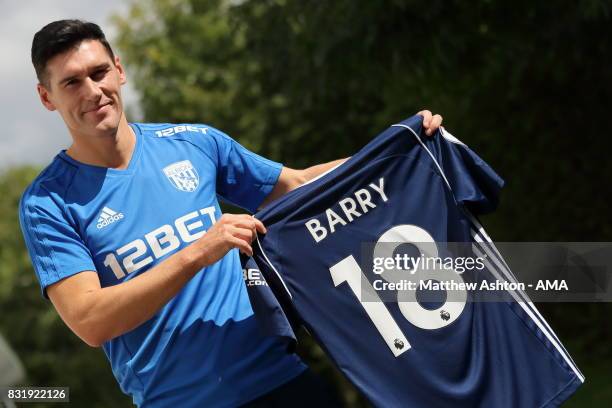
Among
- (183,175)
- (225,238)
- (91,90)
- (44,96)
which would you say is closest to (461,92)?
(183,175)

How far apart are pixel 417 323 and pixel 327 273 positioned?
0.41 metres

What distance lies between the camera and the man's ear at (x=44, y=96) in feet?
12.5

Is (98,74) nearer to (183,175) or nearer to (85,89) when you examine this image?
(85,89)

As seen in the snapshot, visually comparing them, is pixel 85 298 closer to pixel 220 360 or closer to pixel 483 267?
pixel 220 360

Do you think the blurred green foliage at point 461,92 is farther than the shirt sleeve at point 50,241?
Yes

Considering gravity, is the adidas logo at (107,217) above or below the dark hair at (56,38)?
below

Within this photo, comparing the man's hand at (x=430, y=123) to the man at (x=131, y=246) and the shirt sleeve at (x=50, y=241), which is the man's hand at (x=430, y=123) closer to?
the man at (x=131, y=246)

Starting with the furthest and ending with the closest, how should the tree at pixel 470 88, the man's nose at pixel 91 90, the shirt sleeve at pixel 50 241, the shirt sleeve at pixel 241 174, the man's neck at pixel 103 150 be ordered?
the tree at pixel 470 88 < the shirt sleeve at pixel 241 174 < the man's neck at pixel 103 150 < the man's nose at pixel 91 90 < the shirt sleeve at pixel 50 241

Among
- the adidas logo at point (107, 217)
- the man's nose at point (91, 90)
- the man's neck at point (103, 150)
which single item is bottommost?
the adidas logo at point (107, 217)

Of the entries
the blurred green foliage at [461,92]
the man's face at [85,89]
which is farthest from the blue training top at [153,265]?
the blurred green foliage at [461,92]

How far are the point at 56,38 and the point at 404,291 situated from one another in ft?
5.43

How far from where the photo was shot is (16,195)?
3991 centimetres

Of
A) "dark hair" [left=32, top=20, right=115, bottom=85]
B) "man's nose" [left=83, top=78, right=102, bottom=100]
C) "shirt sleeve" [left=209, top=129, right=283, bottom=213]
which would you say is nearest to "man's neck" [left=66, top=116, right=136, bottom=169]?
"man's nose" [left=83, top=78, right=102, bottom=100]

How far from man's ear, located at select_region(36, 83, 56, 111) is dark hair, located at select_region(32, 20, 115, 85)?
50mm
